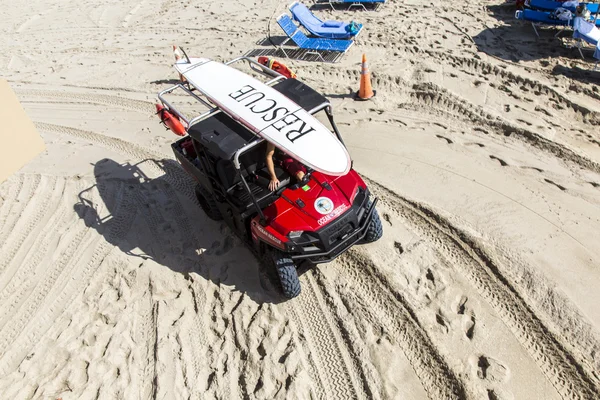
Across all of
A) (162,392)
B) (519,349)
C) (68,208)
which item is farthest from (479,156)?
(68,208)

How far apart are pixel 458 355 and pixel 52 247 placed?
5.61 metres

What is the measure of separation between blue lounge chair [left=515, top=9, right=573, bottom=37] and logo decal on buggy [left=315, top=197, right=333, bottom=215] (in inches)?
344

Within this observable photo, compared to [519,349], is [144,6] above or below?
above

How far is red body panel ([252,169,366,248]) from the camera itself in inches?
193

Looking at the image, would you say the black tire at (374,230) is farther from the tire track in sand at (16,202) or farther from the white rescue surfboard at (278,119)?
the tire track in sand at (16,202)

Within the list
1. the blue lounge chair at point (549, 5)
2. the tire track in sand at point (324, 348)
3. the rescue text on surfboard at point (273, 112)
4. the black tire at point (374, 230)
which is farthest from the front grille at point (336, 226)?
the blue lounge chair at point (549, 5)

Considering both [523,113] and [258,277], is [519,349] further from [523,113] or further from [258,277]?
[523,113]

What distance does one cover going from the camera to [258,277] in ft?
18.4

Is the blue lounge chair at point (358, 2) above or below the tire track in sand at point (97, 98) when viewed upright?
below

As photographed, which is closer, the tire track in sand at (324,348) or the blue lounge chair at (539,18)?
the tire track in sand at (324,348)

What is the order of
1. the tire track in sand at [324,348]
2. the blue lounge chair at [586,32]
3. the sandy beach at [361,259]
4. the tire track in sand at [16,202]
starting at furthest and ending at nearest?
1. the blue lounge chair at [586,32]
2. the tire track in sand at [16,202]
3. the sandy beach at [361,259]
4. the tire track in sand at [324,348]

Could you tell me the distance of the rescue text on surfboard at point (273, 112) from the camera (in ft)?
15.7

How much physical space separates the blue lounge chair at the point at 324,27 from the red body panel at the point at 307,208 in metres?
6.47

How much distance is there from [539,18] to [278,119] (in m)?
9.07
